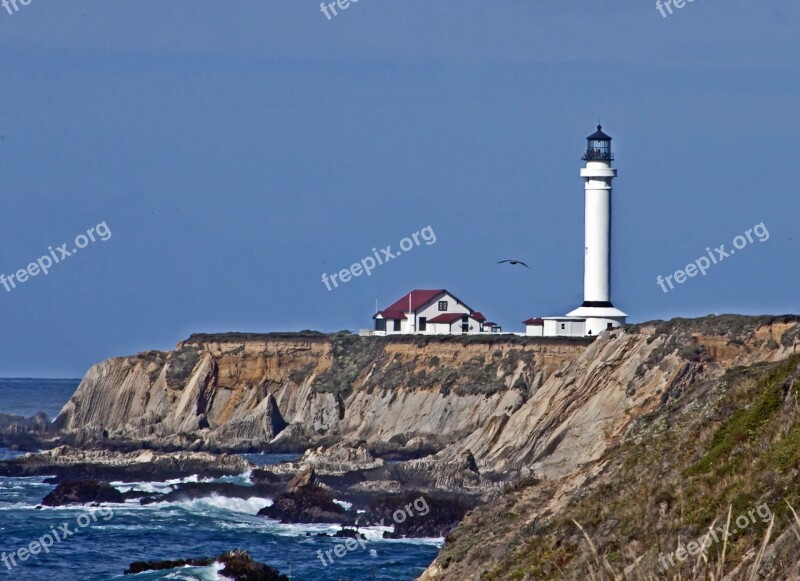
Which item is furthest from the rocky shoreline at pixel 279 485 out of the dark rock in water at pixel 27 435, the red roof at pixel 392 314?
the red roof at pixel 392 314

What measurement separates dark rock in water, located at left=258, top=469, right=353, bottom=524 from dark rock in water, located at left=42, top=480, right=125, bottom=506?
5.93 m

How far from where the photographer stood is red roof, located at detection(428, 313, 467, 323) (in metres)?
82.2

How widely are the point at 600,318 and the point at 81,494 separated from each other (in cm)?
2892

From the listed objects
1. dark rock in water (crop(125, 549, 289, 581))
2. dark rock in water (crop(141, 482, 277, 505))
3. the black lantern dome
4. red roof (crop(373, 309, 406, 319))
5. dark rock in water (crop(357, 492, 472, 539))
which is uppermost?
the black lantern dome

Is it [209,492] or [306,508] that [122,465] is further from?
[306,508]

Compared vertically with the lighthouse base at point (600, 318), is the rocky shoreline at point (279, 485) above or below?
below

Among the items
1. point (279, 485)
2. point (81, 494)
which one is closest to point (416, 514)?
point (279, 485)

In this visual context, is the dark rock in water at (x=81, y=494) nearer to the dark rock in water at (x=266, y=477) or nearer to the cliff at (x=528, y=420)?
the dark rock in water at (x=266, y=477)

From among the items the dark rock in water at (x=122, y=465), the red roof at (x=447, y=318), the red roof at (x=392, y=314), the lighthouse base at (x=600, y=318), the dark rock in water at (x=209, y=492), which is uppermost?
the red roof at (x=392, y=314)

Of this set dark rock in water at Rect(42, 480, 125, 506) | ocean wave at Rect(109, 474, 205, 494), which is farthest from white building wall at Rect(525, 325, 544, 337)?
dark rock in water at Rect(42, 480, 125, 506)

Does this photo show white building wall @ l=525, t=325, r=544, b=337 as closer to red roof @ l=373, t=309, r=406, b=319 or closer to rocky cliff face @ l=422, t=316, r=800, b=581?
red roof @ l=373, t=309, r=406, b=319

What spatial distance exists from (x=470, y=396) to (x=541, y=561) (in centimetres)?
5086

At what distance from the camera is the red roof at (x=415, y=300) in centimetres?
8519

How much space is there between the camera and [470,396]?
6800 centimetres
